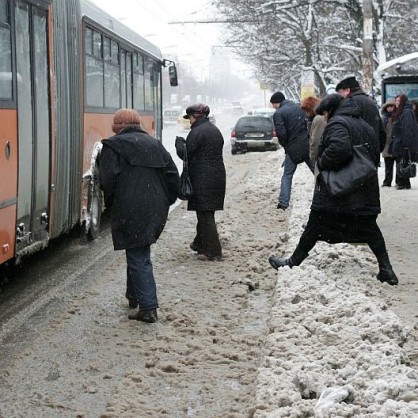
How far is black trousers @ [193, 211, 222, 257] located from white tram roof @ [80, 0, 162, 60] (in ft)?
9.29

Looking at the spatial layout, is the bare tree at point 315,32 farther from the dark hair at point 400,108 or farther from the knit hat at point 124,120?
the knit hat at point 124,120

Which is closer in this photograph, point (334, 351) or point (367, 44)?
point (334, 351)

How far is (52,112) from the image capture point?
8.21 m

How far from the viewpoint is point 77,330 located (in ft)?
21.4

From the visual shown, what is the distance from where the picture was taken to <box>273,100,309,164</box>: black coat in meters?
12.7

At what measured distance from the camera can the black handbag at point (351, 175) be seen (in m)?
7.38

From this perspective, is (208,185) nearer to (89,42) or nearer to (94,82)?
(94,82)

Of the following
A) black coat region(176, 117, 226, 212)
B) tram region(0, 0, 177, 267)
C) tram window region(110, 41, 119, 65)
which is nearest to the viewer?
tram region(0, 0, 177, 267)

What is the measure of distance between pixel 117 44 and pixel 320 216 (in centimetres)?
563

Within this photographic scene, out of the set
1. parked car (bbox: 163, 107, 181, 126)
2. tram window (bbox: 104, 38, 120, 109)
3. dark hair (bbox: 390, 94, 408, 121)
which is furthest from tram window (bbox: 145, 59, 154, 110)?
parked car (bbox: 163, 107, 181, 126)

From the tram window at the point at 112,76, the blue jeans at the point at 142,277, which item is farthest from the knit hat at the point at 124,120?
the tram window at the point at 112,76

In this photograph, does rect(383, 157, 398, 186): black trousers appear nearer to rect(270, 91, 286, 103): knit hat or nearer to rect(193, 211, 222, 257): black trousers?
rect(270, 91, 286, 103): knit hat

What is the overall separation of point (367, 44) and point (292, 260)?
45.7 feet

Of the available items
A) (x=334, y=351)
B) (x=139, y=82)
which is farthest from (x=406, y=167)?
(x=334, y=351)
